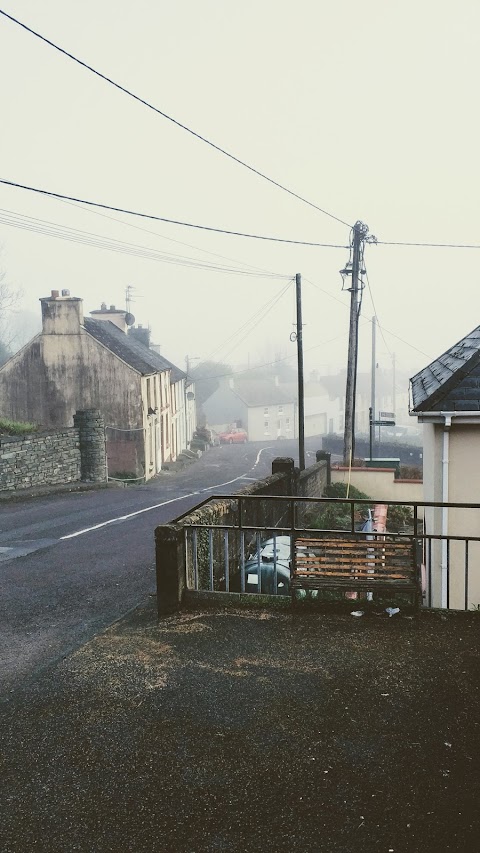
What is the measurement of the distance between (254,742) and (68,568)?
775 centimetres

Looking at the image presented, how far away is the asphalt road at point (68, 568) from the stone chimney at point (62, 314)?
682 inches

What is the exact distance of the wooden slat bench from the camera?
7.39 meters

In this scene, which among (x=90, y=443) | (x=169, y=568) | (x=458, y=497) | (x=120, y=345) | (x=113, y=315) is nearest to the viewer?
(x=169, y=568)

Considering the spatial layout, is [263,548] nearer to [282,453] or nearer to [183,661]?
[183,661]

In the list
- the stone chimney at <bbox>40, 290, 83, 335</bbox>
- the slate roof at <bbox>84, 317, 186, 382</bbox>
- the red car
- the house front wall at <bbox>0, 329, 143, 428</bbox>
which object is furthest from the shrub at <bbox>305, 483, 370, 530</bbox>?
the red car

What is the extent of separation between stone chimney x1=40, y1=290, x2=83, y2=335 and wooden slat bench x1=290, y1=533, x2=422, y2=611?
3336cm

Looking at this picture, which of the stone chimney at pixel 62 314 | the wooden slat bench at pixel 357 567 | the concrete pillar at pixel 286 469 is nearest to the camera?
the wooden slat bench at pixel 357 567

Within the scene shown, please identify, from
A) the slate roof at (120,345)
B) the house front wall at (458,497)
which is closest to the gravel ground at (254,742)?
the house front wall at (458,497)

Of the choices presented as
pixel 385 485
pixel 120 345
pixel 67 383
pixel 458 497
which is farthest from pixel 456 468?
pixel 120 345

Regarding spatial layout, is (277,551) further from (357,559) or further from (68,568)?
(357,559)

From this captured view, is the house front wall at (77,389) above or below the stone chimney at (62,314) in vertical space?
below

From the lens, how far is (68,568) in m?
12.1

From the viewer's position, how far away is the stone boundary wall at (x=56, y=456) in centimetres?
2273

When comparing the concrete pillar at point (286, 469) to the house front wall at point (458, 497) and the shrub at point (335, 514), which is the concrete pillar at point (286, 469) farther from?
the house front wall at point (458, 497)
